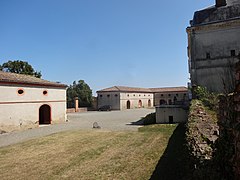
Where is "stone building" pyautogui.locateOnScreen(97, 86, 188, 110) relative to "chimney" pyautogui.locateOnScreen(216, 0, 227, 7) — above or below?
below

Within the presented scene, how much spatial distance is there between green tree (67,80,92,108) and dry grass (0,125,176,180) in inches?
1264

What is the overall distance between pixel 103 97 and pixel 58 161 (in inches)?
1254

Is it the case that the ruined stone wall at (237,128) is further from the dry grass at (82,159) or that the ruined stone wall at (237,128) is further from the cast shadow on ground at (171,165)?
the dry grass at (82,159)

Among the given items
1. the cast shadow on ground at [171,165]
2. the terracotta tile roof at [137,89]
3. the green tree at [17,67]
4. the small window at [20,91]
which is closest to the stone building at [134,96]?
the terracotta tile roof at [137,89]

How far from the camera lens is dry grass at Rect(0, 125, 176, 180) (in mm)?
6238

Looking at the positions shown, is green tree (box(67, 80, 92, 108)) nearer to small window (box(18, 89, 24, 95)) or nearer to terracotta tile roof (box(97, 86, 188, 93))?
terracotta tile roof (box(97, 86, 188, 93))

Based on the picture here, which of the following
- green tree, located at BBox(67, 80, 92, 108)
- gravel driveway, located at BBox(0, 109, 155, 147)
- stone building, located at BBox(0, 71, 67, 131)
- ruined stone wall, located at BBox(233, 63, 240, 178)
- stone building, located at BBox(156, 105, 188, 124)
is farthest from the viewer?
green tree, located at BBox(67, 80, 92, 108)

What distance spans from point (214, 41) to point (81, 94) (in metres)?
32.6

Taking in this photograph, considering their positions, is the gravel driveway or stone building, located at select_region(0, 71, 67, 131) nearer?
the gravel driveway

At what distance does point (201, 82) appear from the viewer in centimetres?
1792

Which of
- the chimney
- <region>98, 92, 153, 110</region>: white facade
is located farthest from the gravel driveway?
<region>98, 92, 153, 110</region>: white facade

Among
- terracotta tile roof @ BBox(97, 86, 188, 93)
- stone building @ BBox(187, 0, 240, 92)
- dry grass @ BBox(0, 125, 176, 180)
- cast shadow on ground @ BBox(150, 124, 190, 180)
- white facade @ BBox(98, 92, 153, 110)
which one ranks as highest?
stone building @ BBox(187, 0, 240, 92)

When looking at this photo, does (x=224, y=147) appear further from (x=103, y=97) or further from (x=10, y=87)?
(x=103, y=97)

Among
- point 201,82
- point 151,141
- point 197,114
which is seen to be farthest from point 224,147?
point 201,82
